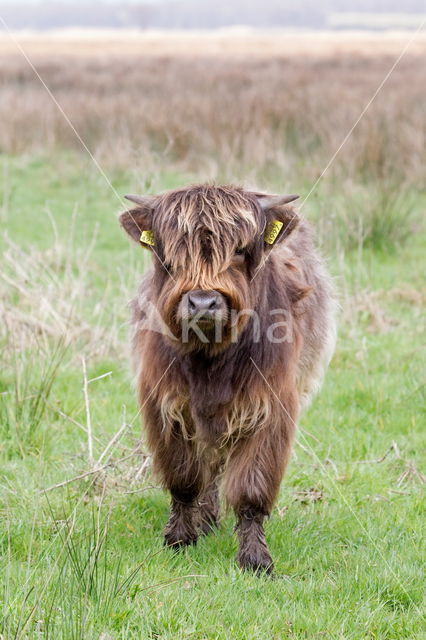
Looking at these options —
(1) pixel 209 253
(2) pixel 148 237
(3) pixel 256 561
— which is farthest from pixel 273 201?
(3) pixel 256 561

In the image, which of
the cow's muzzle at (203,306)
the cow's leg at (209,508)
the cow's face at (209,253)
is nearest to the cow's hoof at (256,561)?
the cow's leg at (209,508)

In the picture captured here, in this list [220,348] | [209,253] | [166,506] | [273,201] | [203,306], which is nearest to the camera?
[203,306]

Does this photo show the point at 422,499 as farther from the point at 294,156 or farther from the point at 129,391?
the point at 294,156

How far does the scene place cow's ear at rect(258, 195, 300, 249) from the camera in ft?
11.6

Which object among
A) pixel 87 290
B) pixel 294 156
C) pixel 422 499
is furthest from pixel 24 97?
pixel 422 499

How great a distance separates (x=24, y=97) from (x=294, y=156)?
812 cm

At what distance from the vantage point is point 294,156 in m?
12.8

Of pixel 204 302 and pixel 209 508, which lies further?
pixel 209 508

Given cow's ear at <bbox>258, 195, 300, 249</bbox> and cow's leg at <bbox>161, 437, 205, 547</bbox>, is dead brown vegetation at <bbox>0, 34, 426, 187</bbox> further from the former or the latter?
cow's leg at <bbox>161, 437, 205, 547</bbox>

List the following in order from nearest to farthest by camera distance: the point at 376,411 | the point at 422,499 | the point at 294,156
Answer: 1. the point at 422,499
2. the point at 376,411
3. the point at 294,156

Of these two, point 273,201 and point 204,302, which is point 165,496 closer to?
point 204,302

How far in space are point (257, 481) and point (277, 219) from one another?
1134 mm

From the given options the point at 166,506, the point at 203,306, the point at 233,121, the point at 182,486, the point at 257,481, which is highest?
the point at 233,121

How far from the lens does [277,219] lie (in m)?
3.57
